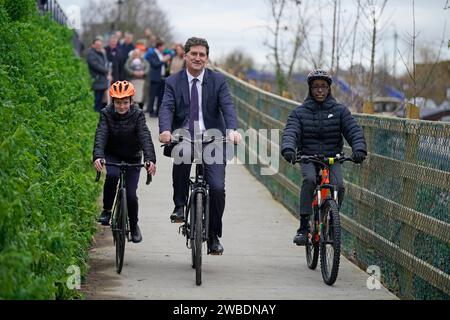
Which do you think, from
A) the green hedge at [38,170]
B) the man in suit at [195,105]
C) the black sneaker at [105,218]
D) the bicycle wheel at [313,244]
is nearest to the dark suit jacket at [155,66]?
the green hedge at [38,170]

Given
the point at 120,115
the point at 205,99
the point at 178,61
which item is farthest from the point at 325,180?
the point at 178,61

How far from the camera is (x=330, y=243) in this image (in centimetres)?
1048

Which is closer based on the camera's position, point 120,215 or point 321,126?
point 120,215

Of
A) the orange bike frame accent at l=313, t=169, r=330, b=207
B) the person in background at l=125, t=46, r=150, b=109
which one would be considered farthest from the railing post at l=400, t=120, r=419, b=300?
the person in background at l=125, t=46, r=150, b=109

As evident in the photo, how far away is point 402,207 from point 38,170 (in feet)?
10.8

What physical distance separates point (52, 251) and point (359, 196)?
4966mm

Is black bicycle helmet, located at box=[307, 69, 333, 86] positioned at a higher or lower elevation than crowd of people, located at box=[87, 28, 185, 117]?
higher

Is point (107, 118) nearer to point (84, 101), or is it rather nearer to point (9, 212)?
point (9, 212)

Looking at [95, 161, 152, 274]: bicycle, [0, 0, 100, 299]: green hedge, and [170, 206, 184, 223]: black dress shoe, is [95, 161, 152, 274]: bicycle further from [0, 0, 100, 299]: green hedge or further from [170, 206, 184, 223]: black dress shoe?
[170, 206, 184, 223]: black dress shoe

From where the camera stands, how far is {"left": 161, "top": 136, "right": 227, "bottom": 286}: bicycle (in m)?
10.3

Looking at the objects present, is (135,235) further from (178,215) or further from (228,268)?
(228,268)

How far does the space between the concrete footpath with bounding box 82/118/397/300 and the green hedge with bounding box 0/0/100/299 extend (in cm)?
45

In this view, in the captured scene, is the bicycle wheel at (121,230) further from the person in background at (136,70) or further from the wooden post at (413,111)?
the person in background at (136,70)
